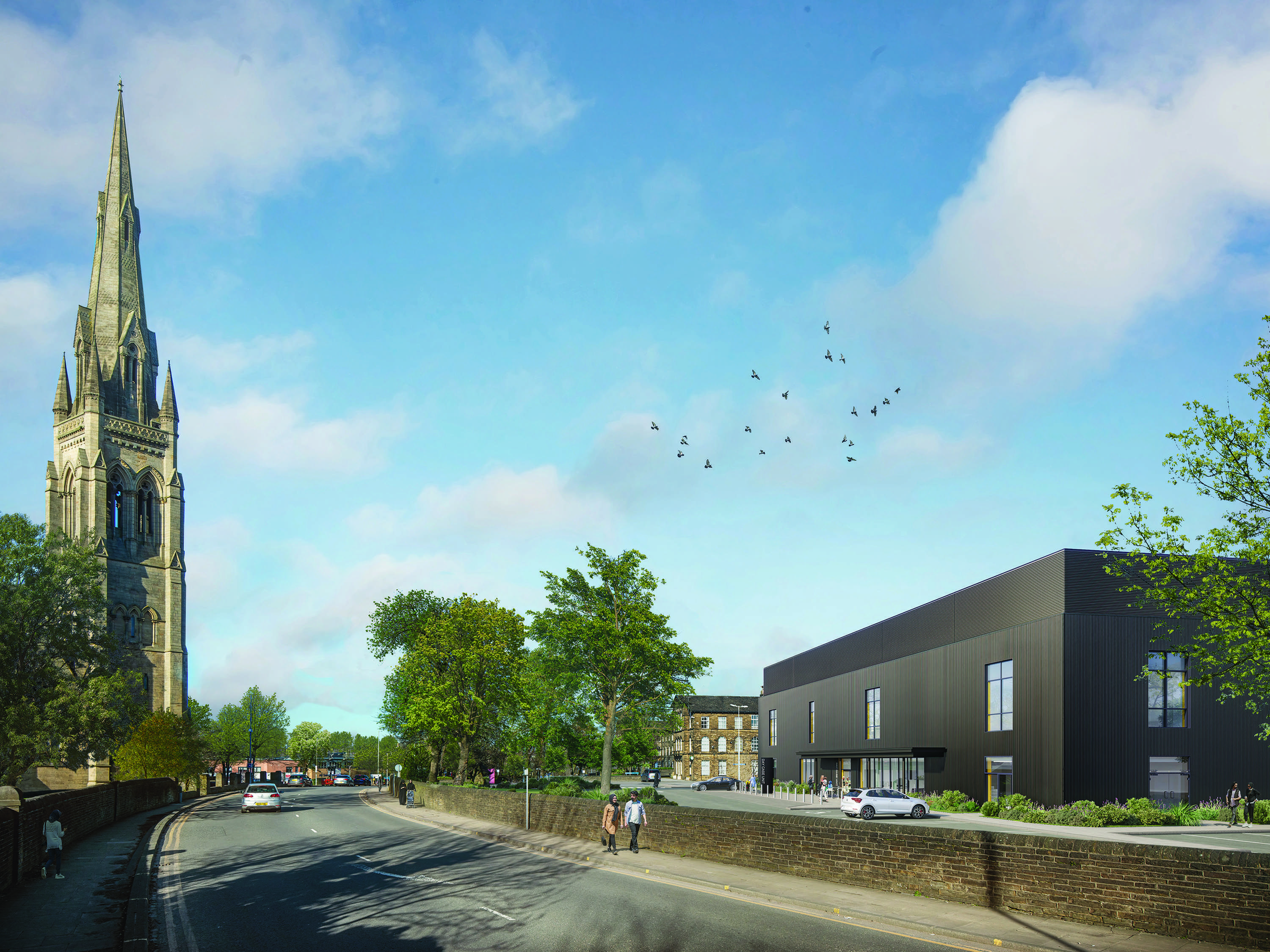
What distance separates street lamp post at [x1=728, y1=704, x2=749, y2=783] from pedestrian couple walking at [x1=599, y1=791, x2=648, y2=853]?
390ft

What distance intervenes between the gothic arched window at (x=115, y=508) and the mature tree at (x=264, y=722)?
34.5 meters

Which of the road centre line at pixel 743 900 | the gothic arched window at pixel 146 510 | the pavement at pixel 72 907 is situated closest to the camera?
the road centre line at pixel 743 900

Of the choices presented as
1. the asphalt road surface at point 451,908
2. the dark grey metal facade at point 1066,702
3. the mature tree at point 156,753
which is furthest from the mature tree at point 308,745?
the asphalt road surface at point 451,908

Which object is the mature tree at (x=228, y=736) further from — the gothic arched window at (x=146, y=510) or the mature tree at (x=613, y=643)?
the mature tree at (x=613, y=643)

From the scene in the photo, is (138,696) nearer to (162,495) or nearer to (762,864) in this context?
(162,495)

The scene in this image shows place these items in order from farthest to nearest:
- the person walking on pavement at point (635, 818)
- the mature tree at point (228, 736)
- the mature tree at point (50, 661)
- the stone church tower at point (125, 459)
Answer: the mature tree at point (228, 736) → the stone church tower at point (125, 459) → the mature tree at point (50, 661) → the person walking on pavement at point (635, 818)

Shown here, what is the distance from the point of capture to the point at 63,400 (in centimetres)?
10600

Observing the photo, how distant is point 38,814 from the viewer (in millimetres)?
24141

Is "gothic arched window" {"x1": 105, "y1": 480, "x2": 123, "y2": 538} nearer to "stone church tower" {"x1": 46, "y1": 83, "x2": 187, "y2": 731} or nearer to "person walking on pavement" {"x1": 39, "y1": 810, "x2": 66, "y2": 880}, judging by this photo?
"stone church tower" {"x1": 46, "y1": 83, "x2": 187, "y2": 731}

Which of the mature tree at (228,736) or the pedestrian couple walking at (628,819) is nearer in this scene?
the pedestrian couple walking at (628,819)

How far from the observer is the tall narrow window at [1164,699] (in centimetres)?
4700

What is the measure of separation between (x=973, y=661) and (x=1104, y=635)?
850 cm

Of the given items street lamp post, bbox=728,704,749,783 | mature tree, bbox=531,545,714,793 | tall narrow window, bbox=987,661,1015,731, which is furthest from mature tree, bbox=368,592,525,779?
street lamp post, bbox=728,704,749,783

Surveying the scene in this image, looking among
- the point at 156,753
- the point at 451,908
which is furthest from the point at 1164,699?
the point at 156,753
